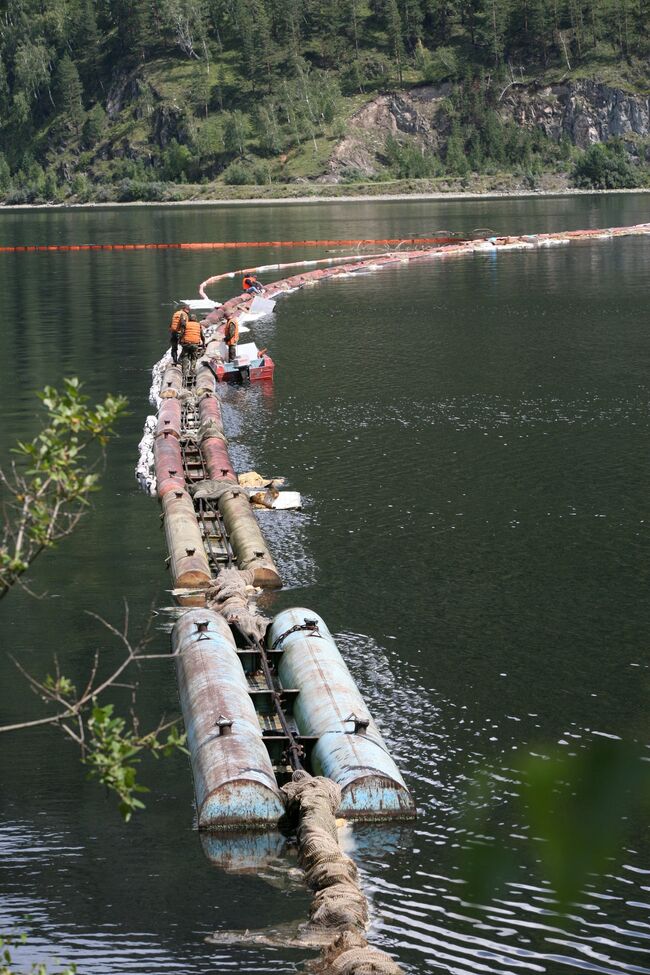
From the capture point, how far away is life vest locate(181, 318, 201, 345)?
57.2m

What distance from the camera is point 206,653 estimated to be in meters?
24.9

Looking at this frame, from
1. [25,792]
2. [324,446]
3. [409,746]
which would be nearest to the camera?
[25,792]

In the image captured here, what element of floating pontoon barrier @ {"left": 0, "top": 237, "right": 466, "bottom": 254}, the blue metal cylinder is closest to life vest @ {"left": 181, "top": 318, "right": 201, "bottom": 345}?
the blue metal cylinder

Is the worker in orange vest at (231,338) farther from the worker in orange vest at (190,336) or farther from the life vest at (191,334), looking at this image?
the life vest at (191,334)

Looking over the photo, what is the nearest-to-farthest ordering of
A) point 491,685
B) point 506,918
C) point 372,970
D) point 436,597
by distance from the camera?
1. point 372,970
2. point 506,918
3. point 491,685
4. point 436,597

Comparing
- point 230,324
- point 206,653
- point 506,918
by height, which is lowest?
point 506,918

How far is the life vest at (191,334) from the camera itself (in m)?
57.2

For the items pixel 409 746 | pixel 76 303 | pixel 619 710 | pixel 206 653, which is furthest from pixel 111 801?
pixel 76 303

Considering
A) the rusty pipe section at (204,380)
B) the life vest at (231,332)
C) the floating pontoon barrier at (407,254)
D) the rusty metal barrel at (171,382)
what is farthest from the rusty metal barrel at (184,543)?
the floating pontoon barrier at (407,254)

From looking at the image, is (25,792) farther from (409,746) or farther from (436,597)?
(436,597)

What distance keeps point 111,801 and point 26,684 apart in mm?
4839

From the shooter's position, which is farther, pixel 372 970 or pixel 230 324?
pixel 230 324

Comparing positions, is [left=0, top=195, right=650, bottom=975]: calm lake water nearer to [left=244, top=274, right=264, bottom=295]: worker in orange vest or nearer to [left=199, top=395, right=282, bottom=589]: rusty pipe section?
[left=199, top=395, right=282, bottom=589]: rusty pipe section

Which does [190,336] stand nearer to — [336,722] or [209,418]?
[209,418]
